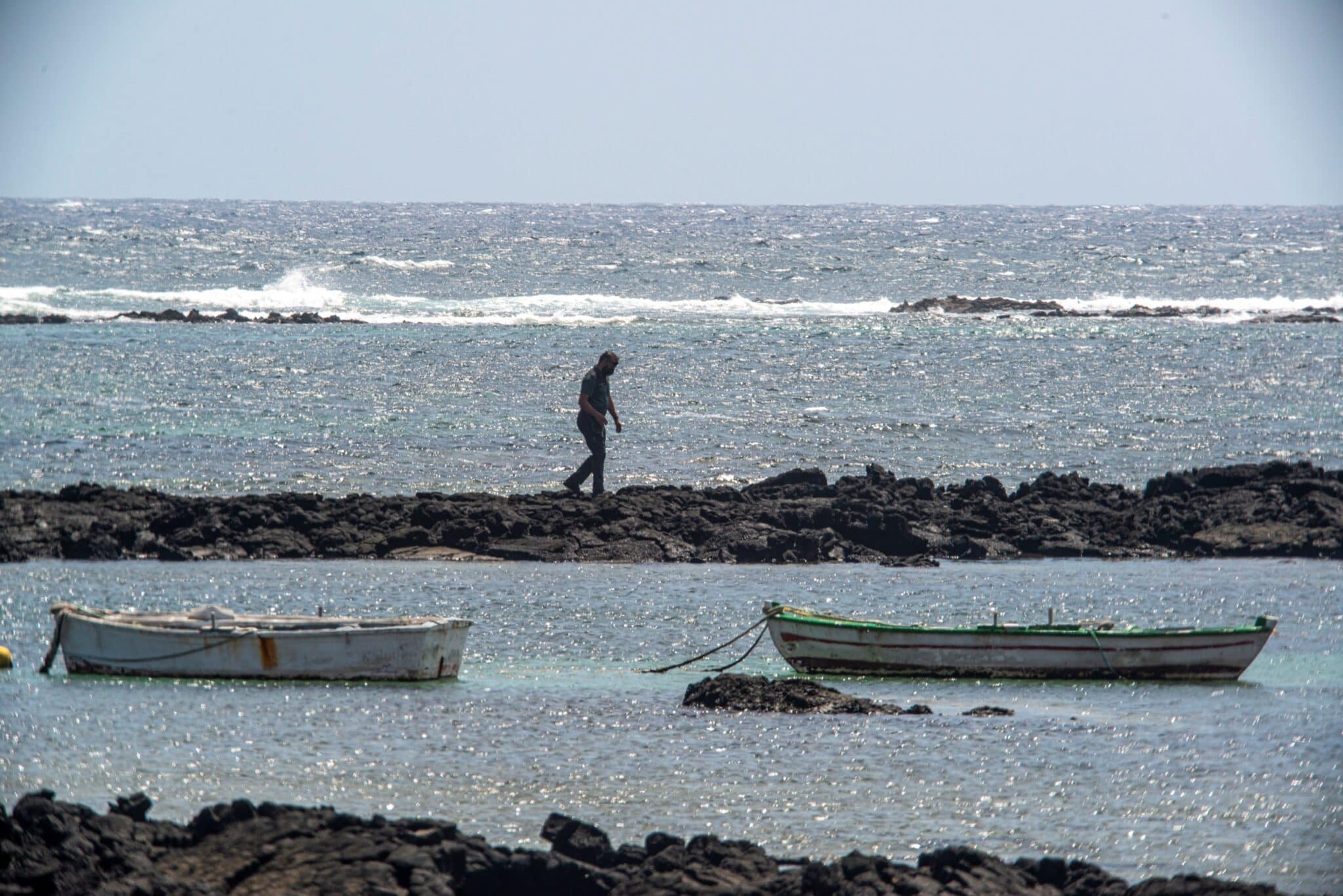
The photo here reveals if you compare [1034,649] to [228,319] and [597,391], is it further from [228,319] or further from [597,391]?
[228,319]

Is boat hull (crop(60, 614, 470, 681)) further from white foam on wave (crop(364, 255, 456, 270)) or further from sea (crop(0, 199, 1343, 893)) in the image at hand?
white foam on wave (crop(364, 255, 456, 270))

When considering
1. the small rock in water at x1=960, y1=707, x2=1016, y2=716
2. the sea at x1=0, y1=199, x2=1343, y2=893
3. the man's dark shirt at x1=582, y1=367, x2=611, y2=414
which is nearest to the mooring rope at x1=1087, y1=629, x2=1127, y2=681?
the sea at x1=0, y1=199, x2=1343, y2=893

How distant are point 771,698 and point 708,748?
4.80 feet

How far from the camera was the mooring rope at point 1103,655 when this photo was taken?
1312 centimetres

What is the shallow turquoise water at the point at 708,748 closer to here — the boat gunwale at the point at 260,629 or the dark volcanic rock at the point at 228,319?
the boat gunwale at the point at 260,629

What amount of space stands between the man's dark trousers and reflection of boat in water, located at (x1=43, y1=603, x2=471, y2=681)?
716 centimetres

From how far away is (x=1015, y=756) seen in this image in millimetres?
10664

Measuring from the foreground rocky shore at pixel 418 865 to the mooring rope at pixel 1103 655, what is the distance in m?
5.34

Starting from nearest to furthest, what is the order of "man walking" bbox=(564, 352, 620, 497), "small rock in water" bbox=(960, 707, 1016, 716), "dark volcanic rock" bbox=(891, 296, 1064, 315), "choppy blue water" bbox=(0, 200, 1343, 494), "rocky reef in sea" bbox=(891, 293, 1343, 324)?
"small rock in water" bbox=(960, 707, 1016, 716) → "man walking" bbox=(564, 352, 620, 497) → "choppy blue water" bbox=(0, 200, 1343, 494) → "rocky reef in sea" bbox=(891, 293, 1343, 324) → "dark volcanic rock" bbox=(891, 296, 1064, 315)

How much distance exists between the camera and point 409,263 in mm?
90625

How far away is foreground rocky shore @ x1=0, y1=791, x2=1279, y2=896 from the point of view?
7266mm

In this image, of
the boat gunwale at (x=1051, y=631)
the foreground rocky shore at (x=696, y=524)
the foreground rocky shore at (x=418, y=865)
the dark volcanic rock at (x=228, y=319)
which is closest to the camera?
the foreground rocky shore at (x=418, y=865)

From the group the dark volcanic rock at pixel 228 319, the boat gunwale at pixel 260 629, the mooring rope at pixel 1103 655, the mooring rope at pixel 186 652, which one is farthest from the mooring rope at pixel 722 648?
the dark volcanic rock at pixel 228 319

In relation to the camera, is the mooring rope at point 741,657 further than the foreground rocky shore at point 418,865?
Yes
